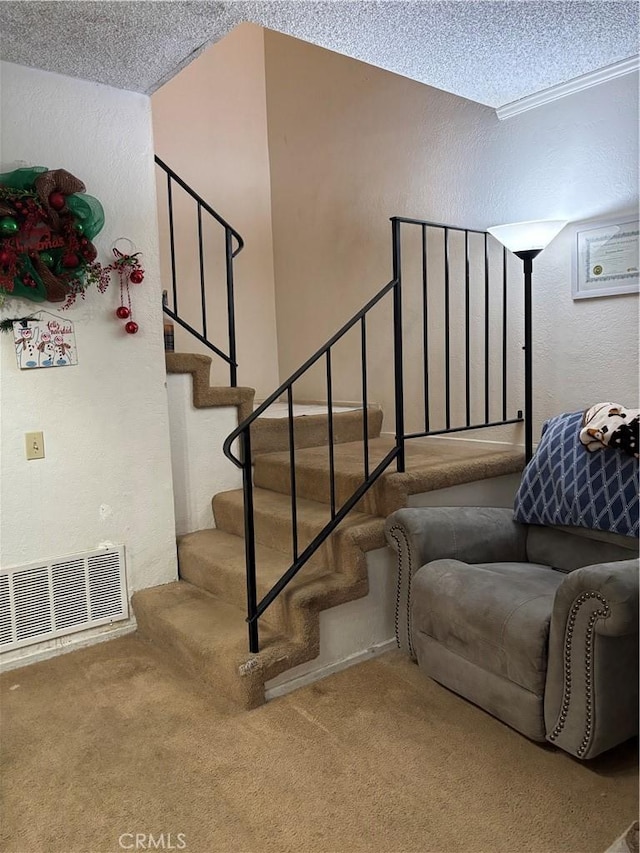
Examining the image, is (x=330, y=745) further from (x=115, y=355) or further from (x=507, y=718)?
(x=115, y=355)

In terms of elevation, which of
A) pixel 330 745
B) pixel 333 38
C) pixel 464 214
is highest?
pixel 333 38

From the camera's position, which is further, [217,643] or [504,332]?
[504,332]

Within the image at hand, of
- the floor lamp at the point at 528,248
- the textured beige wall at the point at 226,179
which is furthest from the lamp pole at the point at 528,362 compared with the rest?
the textured beige wall at the point at 226,179

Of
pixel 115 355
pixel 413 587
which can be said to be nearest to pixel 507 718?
pixel 413 587

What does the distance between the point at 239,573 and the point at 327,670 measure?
0.52 m

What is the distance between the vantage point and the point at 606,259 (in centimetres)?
286

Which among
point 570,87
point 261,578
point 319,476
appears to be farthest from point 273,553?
point 570,87

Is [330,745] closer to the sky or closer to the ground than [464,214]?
Result: closer to the ground

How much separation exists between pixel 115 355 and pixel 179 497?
79 cm

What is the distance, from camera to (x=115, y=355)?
2844mm

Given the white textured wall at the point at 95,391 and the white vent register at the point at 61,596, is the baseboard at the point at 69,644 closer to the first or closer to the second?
the white vent register at the point at 61,596

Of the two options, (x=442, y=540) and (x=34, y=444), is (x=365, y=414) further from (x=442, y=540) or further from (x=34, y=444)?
(x=34, y=444)

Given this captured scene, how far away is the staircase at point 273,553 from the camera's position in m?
2.39

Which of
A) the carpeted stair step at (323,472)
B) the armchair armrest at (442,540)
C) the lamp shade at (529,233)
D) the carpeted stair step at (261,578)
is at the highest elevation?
the lamp shade at (529,233)
